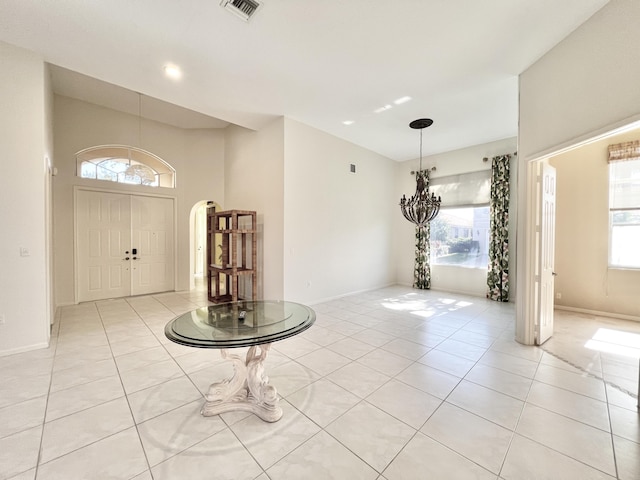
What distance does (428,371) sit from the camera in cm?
277

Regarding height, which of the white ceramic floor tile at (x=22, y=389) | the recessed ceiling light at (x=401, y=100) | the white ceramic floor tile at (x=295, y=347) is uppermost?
the recessed ceiling light at (x=401, y=100)

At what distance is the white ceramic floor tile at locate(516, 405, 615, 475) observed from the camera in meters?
1.68

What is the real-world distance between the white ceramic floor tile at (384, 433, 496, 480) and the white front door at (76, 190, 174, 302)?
6230mm

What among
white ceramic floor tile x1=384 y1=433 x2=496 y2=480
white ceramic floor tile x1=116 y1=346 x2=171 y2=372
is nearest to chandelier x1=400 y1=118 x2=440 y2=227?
white ceramic floor tile x1=384 y1=433 x2=496 y2=480

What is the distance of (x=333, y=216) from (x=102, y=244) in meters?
4.84

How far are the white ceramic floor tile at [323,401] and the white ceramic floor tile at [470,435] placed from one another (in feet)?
2.04

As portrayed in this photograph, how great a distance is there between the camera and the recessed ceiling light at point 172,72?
3.30 meters

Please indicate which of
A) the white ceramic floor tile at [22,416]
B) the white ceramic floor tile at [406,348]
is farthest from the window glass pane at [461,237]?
the white ceramic floor tile at [22,416]

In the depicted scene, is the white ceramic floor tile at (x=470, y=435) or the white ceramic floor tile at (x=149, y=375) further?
the white ceramic floor tile at (x=149, y=375)

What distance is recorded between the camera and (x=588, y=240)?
4.90m

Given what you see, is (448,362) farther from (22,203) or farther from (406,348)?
(22,203)

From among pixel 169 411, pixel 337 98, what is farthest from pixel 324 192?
pixel 169 411

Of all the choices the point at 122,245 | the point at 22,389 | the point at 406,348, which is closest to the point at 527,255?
the point at 406,348

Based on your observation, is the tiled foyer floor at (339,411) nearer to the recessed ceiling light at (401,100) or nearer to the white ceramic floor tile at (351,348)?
the white ceramic floor tile at (351,348)
